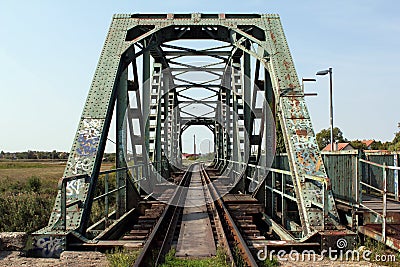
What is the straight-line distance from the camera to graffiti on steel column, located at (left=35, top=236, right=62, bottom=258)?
5.80 meters

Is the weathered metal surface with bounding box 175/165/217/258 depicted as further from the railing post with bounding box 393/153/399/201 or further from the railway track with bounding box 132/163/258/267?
the railing post with bounding box 393/153/399/201

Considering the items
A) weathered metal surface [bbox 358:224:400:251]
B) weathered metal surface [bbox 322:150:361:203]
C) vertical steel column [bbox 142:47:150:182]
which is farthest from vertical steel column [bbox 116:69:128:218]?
weathered metal surface [bbox 358:224:400:251]

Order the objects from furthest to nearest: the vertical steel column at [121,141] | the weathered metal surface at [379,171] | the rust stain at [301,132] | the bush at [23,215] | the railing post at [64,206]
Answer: the weathered metal surface at [379,171]
the bush at [23,215]
the vertical steel column at [121,141]
the rust stain at [301,132]
the railing post at [64,206]

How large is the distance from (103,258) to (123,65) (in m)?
4.49

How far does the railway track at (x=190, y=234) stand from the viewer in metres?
5.62

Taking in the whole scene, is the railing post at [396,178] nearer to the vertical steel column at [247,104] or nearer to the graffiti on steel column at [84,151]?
the vertical steel column at [247,104]

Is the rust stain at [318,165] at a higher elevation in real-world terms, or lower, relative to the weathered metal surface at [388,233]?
higher

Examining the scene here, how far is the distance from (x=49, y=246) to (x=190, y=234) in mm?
2782

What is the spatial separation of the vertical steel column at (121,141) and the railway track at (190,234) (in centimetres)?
63

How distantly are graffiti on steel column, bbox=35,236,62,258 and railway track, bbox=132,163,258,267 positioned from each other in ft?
3.86

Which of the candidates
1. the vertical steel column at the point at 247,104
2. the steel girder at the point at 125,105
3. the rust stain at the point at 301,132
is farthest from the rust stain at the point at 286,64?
the vertical steel column at the point at 247,104

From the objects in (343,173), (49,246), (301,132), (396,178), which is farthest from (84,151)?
(396,178)

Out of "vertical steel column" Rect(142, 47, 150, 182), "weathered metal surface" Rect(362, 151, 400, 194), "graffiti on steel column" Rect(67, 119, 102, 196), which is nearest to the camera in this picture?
"graffiti on steel column" Rect(67, 119, 102, 196)

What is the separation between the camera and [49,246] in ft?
19.1
